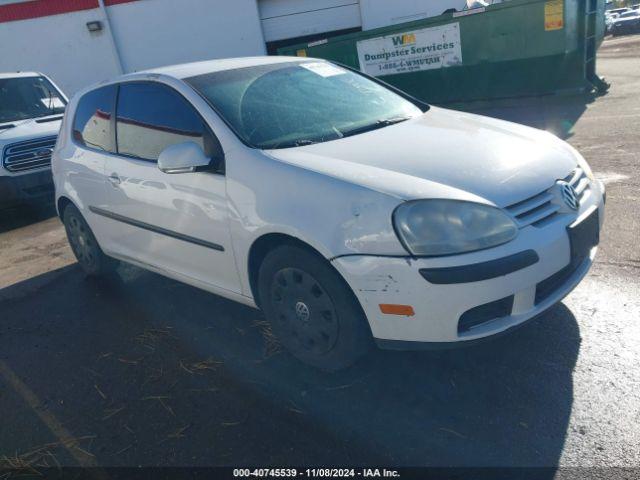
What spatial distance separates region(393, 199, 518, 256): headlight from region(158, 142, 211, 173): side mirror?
1.21m

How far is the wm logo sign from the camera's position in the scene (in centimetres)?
1131

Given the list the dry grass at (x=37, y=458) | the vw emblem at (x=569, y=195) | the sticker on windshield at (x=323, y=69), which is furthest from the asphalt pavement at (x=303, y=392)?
the sticker on windshield at (x=323, y=69)

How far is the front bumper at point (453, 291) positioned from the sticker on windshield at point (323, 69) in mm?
1847

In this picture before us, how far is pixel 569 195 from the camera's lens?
291cm

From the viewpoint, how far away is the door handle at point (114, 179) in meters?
4.07

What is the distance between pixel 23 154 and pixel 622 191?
7.08m

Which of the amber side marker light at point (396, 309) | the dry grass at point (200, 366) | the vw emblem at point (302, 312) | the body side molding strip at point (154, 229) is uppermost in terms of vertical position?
the body side molding strip at point (154, 229)

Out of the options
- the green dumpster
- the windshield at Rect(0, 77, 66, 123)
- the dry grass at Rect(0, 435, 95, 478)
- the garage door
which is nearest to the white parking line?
the green dumpster

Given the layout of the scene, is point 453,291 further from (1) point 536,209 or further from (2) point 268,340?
(2) point 268,340

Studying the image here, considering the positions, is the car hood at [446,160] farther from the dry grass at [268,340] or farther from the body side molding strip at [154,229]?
the dry grass at [268,340]

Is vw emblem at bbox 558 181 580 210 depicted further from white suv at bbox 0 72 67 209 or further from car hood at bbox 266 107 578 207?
white suv at bbox 0 72 67 209

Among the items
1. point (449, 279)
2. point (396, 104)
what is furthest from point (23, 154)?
point (449, 279)

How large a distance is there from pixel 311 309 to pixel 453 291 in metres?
0.77

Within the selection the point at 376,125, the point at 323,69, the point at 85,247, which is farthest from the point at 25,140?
the point at 376,125
